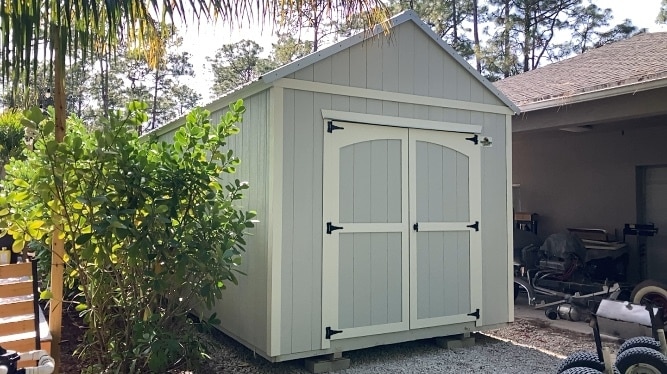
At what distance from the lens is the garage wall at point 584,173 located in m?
7.20

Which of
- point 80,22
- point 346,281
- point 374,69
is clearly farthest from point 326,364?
point 80,22

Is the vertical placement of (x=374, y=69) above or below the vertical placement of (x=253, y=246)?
above

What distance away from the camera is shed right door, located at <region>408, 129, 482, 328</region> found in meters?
4.52

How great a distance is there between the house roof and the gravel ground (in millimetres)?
2429

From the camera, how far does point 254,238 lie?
13.7 ft

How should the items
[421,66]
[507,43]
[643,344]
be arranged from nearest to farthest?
[643,344] → [421,66] → [507,43]

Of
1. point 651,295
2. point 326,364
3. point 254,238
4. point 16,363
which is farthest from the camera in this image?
point 651,295

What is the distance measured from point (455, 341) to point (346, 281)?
1.30 meters

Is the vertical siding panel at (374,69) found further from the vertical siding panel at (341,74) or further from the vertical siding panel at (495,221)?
the vertical siding panel at (495,221)

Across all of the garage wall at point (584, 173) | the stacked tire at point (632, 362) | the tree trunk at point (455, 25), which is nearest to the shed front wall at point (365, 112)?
the stacked tire at point (632, 362)

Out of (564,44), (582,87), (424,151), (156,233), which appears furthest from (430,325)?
(564,44)

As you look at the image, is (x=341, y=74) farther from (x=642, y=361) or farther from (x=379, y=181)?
(x=642, y=361)

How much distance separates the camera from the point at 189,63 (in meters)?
27.3

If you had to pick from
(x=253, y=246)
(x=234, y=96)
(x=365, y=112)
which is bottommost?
(x=253, y=246)
